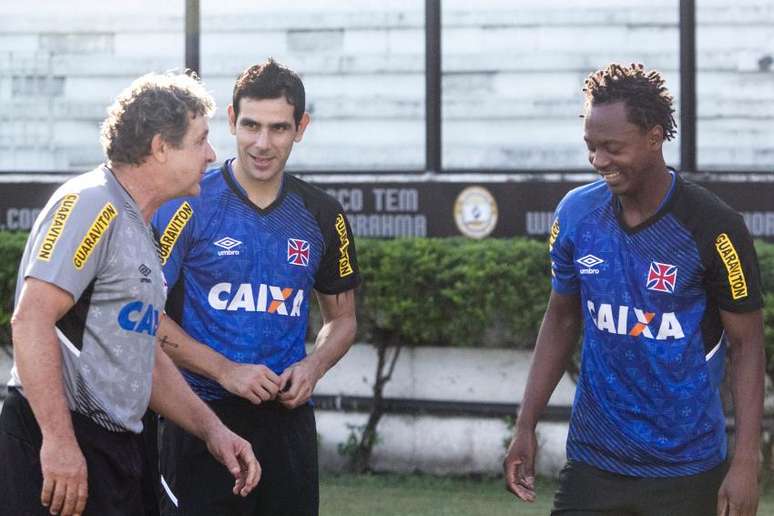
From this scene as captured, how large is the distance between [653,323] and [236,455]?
1.41 meters

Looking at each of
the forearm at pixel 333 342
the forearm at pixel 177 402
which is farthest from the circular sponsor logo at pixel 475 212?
the forearm at pixel 177 402

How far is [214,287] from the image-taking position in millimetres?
5836

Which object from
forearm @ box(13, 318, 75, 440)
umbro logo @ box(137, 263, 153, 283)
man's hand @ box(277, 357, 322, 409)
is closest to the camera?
forearm @ box(13, 318, 75, 440)

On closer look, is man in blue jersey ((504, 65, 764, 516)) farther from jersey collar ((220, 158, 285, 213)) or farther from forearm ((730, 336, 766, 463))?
jersey collar ((220, 158, 285, 213))

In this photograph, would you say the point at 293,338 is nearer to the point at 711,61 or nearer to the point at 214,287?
the point at 214,287

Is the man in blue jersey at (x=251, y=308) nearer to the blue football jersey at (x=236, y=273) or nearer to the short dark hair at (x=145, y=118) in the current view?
the blue football jersey at (x=236, y=273)

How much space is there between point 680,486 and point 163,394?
1.70 meters

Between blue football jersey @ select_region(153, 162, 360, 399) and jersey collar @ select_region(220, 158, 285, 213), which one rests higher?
jersey collar @ select_region(220, 158, 285, 213)

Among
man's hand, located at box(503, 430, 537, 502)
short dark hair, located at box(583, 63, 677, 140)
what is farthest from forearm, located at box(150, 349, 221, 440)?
short dark hair, located at box(583, 63, 677, 140)

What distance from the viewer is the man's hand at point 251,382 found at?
18.5ft

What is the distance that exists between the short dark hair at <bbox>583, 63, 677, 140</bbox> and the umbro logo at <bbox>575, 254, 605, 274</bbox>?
17.8 inches

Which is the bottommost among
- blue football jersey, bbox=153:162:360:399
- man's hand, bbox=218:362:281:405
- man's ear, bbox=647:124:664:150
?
man's hand, bbox=218:362:281:405

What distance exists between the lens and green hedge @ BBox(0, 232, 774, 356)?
941cm

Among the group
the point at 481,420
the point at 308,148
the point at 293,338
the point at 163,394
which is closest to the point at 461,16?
the point at 308,148
